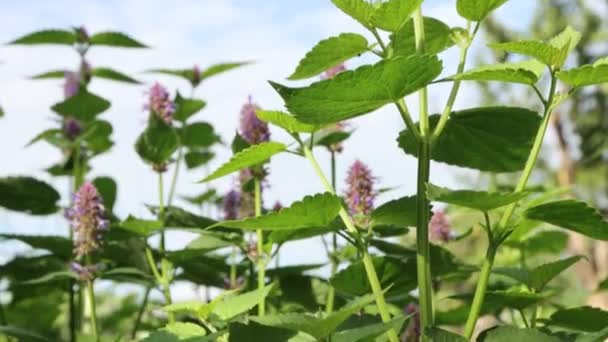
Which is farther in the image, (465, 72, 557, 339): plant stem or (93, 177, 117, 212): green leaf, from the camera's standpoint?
(93, 177, 117, 212): green leaf

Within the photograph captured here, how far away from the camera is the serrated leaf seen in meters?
0.91

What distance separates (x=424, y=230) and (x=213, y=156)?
117cm

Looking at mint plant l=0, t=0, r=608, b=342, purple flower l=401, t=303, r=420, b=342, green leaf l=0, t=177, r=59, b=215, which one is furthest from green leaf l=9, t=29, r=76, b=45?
purple flower l=401, t=303, r=420, b=342

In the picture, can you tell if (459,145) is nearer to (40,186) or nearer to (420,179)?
(420,179)

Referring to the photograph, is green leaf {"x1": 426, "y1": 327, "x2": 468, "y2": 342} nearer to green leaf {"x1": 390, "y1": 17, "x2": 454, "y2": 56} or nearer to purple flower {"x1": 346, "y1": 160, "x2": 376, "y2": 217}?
green leaf {"x1": 390, "y1": 17, "x2": 454, "y2": 56}

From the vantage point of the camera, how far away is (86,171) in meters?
2.18

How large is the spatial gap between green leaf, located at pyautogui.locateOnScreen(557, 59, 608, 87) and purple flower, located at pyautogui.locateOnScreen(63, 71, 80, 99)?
1248 millimetres

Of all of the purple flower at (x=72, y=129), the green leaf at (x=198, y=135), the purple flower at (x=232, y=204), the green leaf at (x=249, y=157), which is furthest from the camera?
the purple flower at (x=72, y=129)

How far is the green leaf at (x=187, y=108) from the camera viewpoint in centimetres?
174

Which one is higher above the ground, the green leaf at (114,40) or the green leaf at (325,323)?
the green leaf at (114,40)

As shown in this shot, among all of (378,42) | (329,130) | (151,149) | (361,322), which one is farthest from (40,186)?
(378,42)

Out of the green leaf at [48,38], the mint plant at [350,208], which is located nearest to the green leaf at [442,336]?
the mint plant at [350,208]

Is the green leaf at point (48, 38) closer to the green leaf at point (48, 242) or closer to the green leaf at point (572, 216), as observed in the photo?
the green leaf at point (48, 242)

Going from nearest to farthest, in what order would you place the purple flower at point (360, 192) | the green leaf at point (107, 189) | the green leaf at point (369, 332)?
1. the green leaf at point (369, 332)
2. the purple flower at point (360, 192)
3. the green leaf at point (107, 189)
